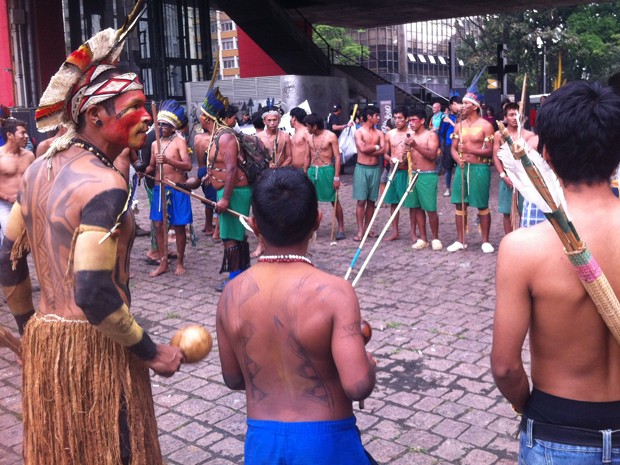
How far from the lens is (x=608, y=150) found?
2.04m

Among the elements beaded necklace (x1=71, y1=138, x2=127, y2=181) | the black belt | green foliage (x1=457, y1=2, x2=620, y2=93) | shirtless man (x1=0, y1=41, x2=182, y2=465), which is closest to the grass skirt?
shirtless man (x1=0, y1=41, x2=182, y2=465)

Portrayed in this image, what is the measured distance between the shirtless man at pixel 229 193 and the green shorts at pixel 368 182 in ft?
10.2

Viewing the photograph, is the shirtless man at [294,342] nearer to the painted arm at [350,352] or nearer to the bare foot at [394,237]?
the painted arm at [350,352]

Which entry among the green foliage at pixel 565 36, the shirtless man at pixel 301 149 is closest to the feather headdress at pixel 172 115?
the shirtless man at pixel 301 149

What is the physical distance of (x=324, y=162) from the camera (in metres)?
10.7

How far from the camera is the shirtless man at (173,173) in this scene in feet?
28.2

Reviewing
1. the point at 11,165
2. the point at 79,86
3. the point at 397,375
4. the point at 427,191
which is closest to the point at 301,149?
the point at 427,191

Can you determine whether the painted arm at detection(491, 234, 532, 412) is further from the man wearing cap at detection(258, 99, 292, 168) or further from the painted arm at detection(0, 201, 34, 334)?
the man wearing cap at detection(258, 99, 292, 168)

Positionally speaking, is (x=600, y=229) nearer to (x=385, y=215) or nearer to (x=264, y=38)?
(x=385, y=215)

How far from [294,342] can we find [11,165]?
6.13 meters

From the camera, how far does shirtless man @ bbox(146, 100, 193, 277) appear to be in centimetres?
861

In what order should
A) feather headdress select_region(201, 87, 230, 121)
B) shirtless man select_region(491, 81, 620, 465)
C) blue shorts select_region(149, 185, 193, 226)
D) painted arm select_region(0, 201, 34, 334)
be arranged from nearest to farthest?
shirtless man select_region(491, 81, 620, 465) → painted arm select_region(0, 201, 34, 334) → feather headdress select_region(201, 87, 230, 121) → blue shorts select_region(149, 185, 193, 226)

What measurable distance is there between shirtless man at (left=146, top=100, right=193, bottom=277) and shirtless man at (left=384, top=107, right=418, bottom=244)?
291cm

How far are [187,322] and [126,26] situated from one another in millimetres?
4210
